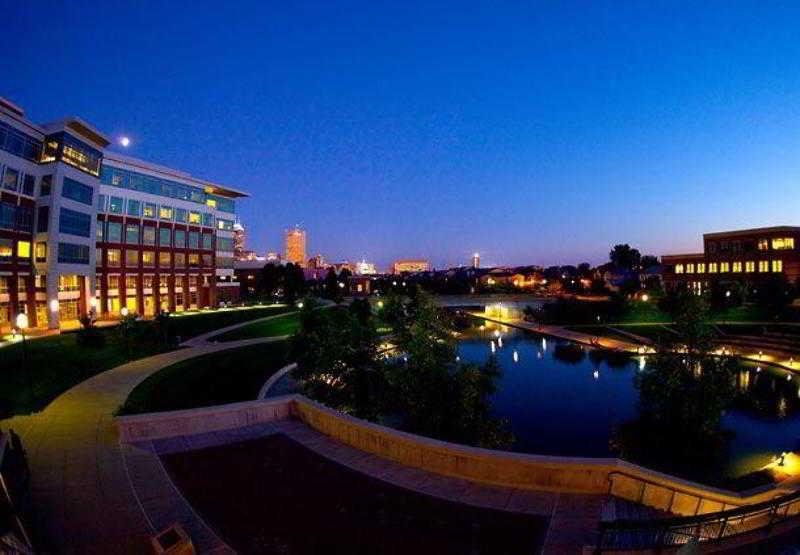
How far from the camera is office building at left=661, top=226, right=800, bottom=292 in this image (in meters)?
77.0

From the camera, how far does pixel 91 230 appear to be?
5338 centimetres

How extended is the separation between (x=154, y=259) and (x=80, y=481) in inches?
2396

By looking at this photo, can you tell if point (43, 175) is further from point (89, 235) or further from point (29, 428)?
point (29, 428)

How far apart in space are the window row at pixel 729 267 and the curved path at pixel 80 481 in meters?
92.8

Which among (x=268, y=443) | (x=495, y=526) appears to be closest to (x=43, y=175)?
(x=268, y=443)

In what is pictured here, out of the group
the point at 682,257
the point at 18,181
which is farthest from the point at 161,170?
the point at 682,257

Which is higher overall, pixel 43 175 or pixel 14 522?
A: pixel 43 175

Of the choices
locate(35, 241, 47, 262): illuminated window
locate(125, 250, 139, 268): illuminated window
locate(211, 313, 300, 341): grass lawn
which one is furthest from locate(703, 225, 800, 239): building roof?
locate(35, 241, 47, 262): illuminated window

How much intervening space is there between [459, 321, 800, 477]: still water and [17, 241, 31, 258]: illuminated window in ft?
146

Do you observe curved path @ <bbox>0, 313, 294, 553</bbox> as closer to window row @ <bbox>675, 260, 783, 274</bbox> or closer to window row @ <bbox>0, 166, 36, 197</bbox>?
window row @ <bbox>0, 166, 36, 197</bbox>

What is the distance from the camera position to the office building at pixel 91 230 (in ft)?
145

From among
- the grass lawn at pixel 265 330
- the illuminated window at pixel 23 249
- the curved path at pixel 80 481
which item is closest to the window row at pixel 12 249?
the illuminated window at pixel 23 249

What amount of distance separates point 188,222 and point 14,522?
7001 centimetres

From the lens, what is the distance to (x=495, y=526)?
8828 mm
